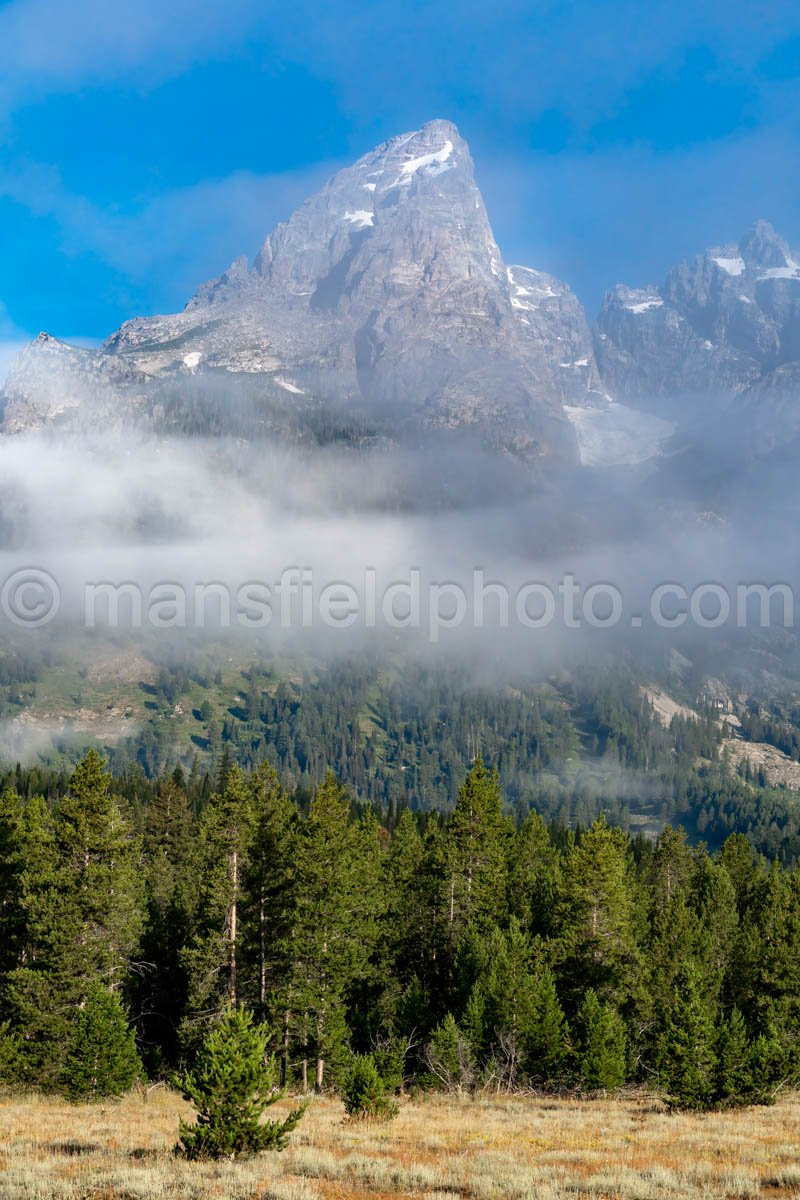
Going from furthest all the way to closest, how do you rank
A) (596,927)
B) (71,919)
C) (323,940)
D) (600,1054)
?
(596,927) → (323,940) → (71,919) → (600,1054)

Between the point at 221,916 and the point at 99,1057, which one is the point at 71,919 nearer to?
the point at 99,1057

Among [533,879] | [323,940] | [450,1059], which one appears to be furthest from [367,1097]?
Result: [533,879]

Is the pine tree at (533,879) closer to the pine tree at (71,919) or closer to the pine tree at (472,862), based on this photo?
the pine tree at (472,862)

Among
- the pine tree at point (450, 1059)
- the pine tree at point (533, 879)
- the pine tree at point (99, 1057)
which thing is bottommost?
the pine tree at point (450, 1059)

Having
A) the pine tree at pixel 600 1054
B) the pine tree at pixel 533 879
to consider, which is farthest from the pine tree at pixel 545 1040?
the pine tree at pixel 533 879

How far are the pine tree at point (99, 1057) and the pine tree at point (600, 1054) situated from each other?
21.5 metres

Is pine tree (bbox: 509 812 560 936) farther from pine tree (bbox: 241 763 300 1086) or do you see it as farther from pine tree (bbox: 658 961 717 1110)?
pine tree (bbox: 658 961 717 1110)

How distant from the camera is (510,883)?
7094 centimetres

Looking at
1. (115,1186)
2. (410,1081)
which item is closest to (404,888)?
(410,1081)

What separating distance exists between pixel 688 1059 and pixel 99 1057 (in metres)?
24.8

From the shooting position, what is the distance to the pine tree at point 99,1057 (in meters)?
38.0

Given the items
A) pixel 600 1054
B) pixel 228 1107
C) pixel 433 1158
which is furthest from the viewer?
pixel 600 1054

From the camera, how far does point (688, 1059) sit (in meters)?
35.0

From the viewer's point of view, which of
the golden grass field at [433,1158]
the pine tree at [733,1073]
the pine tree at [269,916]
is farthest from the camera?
the pine tree at [269,916]
